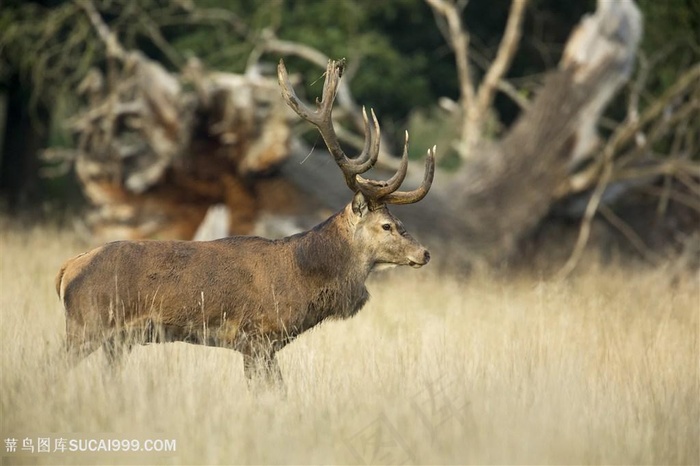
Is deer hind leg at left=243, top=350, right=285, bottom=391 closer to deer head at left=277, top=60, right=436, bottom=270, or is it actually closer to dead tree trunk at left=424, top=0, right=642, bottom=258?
deer head at left=277, top=60, right=436, bottom=270

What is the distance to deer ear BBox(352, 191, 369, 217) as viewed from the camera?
721 centimetres

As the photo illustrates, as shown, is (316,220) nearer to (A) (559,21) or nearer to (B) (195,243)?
(B) (195,243)

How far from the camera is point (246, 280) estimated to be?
22.6 ft

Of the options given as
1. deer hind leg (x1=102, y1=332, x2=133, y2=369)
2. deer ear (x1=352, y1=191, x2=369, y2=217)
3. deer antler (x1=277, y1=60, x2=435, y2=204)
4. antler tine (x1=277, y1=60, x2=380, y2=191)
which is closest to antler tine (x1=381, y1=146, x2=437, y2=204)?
deer antler (x1=277, y1=60, x2=435, y2=204)

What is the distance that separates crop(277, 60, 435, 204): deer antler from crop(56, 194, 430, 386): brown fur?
0.52ft

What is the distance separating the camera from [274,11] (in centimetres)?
1611

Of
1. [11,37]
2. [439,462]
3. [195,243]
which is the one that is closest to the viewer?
[439,462]

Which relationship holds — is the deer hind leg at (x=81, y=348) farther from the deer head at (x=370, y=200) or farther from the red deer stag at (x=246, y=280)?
the deer head at (x=370, y=200)

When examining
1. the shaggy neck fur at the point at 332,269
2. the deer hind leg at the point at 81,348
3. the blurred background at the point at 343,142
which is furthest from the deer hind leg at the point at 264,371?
the blurred background at the point at 343,142

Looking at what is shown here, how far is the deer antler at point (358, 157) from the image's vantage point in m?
7.12

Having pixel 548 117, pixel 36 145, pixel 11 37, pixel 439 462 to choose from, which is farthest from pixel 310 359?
pixel 36 145

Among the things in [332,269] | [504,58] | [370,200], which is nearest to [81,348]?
[332,269]

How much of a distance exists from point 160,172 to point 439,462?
818 centimetres

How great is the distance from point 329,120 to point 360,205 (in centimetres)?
63
